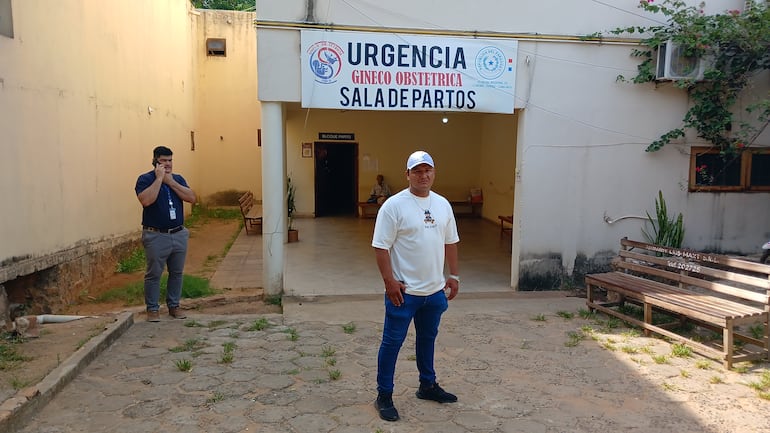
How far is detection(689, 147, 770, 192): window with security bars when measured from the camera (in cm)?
723

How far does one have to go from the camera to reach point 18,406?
341cm

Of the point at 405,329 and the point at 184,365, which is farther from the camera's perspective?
the point at 184,365

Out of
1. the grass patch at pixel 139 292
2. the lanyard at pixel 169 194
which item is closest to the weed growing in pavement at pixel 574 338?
the lanyard at pixel 169 194

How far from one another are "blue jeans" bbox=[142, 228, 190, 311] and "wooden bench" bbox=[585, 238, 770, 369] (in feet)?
14.7

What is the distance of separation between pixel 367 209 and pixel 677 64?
28.3ft

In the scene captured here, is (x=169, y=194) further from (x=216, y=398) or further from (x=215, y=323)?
(x=216, y=398)

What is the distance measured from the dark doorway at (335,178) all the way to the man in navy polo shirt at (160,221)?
8290mm

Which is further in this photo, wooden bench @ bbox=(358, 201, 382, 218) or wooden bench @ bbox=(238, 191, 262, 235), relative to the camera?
wooden bench @ bbox=(358, 201, 382, 218)

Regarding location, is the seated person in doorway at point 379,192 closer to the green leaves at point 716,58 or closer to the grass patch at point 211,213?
the grass patch at point 211,213

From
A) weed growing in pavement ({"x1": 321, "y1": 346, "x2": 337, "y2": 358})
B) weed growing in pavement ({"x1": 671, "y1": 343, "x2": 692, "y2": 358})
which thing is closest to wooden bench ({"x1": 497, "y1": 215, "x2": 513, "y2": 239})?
weed growing in pavement ({"x1": 671, "y1": 343, "x2": 692, "y2": 358})

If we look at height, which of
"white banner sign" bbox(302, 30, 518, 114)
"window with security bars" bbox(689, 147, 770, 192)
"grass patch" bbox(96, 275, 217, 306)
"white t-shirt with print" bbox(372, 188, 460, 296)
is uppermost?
"white banner sign" bbox(302, 30, 518, 114)

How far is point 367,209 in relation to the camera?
14.1 metres

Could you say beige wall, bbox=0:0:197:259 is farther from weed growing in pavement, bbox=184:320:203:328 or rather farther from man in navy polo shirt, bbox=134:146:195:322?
weed growing in pavement, bbox=184:320:203:328

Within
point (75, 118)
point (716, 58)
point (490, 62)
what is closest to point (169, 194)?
point (75, 118)
